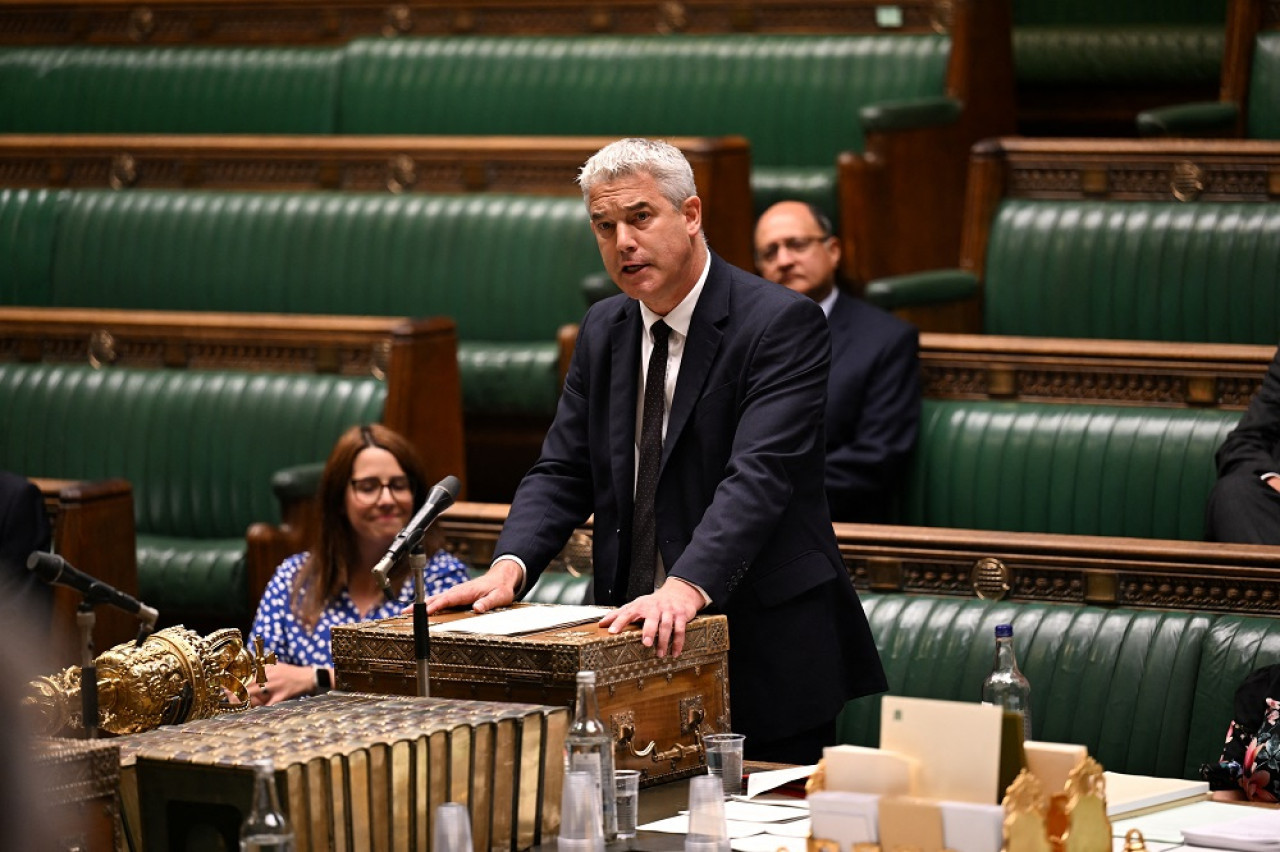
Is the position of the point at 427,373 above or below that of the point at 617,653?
above

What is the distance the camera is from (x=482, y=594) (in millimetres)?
2408

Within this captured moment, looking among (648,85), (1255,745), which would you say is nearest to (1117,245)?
(648,85)

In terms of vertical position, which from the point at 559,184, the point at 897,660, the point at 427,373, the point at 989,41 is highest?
the point at 989,41

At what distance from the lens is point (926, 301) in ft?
14.9

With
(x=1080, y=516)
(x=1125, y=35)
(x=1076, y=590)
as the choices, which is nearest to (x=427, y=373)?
(x=1080, y=516)

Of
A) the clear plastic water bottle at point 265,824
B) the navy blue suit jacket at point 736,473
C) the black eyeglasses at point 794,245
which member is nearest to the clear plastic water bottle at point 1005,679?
the navy blue suit jacket at point 736,473

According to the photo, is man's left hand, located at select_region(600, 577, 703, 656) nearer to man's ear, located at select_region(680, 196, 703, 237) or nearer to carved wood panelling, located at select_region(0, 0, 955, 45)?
man's ear, located at select_region(680, 196, 703, 237)

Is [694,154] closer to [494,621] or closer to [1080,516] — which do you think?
[1080,516]

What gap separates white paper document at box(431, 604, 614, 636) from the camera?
223cm

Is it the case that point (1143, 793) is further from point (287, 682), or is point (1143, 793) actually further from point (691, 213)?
point (287, 682)

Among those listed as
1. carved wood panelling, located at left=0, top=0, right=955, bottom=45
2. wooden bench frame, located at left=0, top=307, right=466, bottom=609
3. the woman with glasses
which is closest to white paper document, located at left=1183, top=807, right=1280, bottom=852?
the woman with glasses

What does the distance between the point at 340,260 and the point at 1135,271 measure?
1.93 meters

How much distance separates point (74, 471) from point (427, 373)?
98 cm

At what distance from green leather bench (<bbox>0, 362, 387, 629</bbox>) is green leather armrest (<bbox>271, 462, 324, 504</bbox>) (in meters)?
0.29
